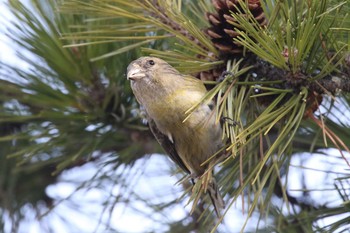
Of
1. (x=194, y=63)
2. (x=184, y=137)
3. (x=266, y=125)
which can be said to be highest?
(x=194, y=63)

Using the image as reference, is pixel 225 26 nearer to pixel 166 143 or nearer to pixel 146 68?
pixel 146 68

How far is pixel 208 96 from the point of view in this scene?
55.8 inches

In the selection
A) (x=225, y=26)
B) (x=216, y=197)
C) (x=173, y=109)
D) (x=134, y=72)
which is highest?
(x=225, y=26)

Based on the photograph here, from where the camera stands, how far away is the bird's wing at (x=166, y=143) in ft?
6.02

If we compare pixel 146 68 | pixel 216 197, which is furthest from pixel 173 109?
pixel 216 197

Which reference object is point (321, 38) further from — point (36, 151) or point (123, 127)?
point (36, 151)

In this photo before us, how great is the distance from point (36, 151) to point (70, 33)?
13.6 inches

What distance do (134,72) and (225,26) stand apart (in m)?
0.31

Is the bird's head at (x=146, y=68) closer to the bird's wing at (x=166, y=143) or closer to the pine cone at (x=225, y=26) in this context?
the bird's wing at (x=166, y=143)

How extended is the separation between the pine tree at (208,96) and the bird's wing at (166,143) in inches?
2.5

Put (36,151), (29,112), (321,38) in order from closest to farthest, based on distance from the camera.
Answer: (321,38), (36,151), (29,112)

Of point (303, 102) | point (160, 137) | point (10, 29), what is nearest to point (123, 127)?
point (160, 137)

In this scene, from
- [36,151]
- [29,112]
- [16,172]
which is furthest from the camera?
[16,172]

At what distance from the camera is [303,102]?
1.40m
